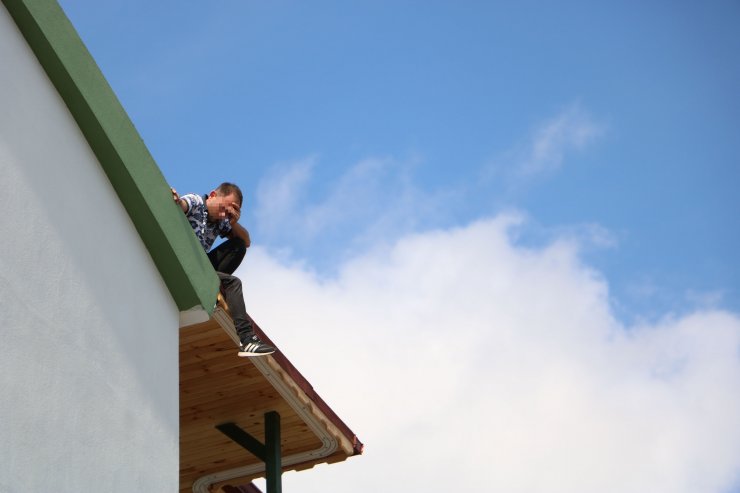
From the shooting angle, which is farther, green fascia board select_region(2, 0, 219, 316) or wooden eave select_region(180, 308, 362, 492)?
wooden eave select_region(180, 308, 362, 492)

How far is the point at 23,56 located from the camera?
6418 millimetres

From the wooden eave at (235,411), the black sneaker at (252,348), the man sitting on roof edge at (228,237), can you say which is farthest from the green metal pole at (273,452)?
the black sneaker at (252,348)

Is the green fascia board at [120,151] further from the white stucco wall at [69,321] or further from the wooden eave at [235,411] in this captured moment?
the wooden eave at [235,411]

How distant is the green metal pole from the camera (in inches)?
381

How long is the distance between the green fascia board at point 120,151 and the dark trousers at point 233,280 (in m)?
0.62

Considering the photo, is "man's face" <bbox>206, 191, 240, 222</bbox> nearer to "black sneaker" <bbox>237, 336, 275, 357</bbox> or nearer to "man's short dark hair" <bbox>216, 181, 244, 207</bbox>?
"man's short dark hair" <bbox>216, 181, 244, 207</bbox>

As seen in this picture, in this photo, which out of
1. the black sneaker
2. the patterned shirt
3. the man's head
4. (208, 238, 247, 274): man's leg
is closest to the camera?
the black sneaker

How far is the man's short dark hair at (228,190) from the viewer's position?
29.7ft

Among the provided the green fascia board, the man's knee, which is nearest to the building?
the green fascia board

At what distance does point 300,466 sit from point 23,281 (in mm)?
5322

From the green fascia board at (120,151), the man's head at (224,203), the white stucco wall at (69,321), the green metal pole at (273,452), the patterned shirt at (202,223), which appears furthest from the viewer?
the green metal pole at (273,452)

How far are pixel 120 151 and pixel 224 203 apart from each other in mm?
2120

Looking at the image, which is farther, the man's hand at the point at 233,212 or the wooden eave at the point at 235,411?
the man's hand at the point at 233,212

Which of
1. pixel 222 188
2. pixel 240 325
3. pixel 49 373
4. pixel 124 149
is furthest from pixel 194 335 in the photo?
pixel 49 373
